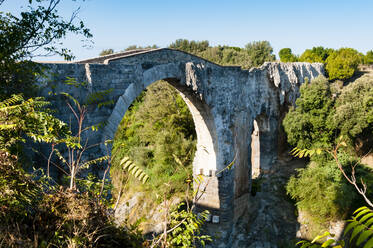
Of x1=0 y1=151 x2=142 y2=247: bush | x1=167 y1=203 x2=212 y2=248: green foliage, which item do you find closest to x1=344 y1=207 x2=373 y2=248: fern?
x1=167 y1=203 x2=212 y2=248: green foliage

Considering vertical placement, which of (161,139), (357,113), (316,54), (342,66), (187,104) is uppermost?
(316,54)

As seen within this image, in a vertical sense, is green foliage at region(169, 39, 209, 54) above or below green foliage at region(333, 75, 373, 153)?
above

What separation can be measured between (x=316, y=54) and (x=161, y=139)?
76.2ft

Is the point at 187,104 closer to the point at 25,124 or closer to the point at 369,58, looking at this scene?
the point at 25,124

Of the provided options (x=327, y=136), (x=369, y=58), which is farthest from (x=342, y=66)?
(x=327, y=136)

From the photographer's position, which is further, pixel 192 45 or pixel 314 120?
pixel 192 45

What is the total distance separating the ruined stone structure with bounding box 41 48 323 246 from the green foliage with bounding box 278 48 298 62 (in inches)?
579

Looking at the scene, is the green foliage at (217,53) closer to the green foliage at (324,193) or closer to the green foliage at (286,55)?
the green foliage at (286,55)

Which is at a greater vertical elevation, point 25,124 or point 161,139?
point 25,124

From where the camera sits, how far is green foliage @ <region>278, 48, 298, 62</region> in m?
30.2

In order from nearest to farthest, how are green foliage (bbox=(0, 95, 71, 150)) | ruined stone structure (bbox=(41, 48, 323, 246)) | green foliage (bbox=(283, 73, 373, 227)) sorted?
green foliage (bbox=(0, 95, 71, 150)) < ruined stone structure (bbox=(41, 48, 323, 246)) < green foliage (bbox=(283, 73, 373, 227))

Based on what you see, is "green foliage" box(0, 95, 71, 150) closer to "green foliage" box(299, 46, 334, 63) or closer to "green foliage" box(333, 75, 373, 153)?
"green foliage" box(333, 75, 373, 153)

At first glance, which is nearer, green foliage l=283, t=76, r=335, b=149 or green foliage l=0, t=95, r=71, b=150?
green foliage l=0, t=95, r=71, b=150

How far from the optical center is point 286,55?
31062mm
